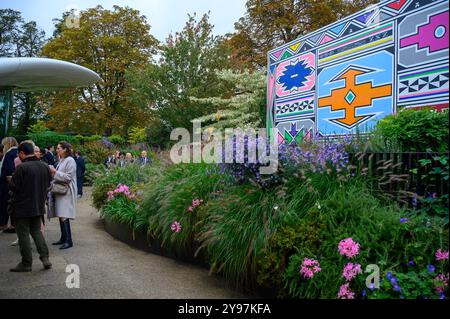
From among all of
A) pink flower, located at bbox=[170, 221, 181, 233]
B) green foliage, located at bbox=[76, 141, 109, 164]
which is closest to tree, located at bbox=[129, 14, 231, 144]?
green foliage, located at bbox=[76, 141, 109, 164]

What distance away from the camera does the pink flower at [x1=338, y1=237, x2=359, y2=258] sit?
330 cm

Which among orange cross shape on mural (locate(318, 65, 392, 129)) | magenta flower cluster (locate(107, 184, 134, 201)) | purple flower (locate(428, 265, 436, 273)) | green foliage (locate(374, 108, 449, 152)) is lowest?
purple flower (locate(428, 265, 436, 273))

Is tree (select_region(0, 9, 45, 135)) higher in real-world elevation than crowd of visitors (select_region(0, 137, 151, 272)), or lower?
higher

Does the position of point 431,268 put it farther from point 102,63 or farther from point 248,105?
point 102,63

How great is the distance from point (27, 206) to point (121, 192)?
2852 mm

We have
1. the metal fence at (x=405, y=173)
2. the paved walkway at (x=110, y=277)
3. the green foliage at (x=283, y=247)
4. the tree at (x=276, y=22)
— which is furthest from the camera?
the tree at (x=276, y=22)

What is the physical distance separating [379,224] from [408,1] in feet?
16.1

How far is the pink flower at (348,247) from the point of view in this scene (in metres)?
3.30

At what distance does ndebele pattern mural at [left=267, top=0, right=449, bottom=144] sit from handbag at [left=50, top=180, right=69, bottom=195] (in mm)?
3744

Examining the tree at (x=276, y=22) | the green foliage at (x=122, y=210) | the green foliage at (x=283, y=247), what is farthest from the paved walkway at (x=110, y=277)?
the tree at (x=276, y=22)

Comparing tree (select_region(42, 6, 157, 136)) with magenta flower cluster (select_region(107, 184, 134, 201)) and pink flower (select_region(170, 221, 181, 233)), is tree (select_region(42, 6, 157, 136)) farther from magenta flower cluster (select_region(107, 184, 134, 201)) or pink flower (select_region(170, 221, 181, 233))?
pink flower (select_region(170, 221, 181, 233))

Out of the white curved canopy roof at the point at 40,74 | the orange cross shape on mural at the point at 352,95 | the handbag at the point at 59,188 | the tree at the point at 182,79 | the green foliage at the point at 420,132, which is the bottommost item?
the handbag at the point at 59,188

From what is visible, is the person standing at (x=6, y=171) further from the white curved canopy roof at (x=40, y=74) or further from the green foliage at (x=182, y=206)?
the green foliage at (x=182, y=206)

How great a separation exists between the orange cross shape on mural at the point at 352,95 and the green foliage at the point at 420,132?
2.54 m
